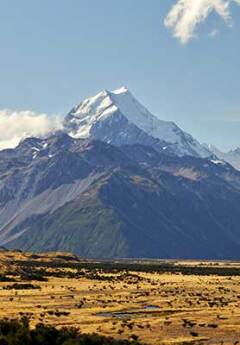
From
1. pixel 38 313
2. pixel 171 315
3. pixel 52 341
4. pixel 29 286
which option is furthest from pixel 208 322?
pixel 29 286

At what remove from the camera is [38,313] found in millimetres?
100688

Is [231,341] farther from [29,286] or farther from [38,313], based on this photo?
[29,286]

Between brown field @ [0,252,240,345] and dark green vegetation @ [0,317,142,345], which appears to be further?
brown field @ [0,252,240,345]

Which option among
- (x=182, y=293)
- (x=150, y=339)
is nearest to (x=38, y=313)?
(x=150, y=339)

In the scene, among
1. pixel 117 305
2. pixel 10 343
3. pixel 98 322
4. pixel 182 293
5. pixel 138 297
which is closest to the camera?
pixel 10 343

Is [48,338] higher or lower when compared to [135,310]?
lower

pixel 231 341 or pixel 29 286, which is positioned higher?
pixel 29 286

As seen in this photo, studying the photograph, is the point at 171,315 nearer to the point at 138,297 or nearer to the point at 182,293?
the point at 138,297

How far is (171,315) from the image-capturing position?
334ft

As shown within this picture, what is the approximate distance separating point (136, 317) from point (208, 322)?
10.9 meters

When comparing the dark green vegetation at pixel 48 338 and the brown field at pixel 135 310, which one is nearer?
the dark green vegetation at pixel 48 338

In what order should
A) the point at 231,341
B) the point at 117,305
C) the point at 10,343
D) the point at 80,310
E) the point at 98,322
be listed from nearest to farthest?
the point at 10,343 < the point at 231,341 < the point at 98,322 < the point at 80,310 < the point at 117,305

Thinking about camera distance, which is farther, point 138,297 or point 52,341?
point 138,297

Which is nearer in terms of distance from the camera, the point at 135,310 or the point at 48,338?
the point at 48,338
